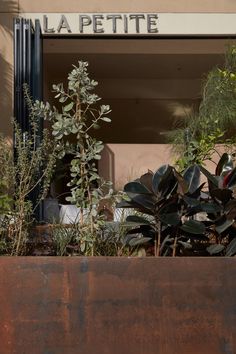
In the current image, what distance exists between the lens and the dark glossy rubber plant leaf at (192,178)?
4297 mm

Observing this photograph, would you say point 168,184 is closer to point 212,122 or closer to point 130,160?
point 212,122

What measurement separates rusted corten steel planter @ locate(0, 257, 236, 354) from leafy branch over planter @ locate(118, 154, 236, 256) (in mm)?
452

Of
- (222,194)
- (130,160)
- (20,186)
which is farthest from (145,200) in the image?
(130,160)

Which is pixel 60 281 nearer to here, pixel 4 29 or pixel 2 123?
pixel 2 123

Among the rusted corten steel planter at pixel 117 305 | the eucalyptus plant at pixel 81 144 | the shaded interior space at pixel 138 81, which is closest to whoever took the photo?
the rusted corten steel planter at pixel 117 305

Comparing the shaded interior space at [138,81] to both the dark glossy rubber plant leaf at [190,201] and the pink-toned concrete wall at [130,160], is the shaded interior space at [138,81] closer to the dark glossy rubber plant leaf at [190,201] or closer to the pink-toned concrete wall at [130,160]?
the pink-toned concrete wall at [130,160]

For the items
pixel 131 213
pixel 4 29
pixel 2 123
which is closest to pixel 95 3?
pixel 4 29

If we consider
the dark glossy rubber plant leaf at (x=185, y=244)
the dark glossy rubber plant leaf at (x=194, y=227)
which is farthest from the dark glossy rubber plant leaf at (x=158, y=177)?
the dark glossy rubber plant leaf at (x=185, y=244)

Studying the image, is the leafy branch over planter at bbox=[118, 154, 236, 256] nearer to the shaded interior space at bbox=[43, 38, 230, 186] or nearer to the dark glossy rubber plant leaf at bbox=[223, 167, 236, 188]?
the dark glossy rubber plant leaf at bbox=[223, 167, 236, 188]

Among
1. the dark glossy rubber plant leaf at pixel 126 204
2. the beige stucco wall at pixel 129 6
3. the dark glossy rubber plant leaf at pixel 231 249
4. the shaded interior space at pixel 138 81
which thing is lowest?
the dark glossy rubber plant leaf at pixel 231 249

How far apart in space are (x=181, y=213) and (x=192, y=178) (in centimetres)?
31

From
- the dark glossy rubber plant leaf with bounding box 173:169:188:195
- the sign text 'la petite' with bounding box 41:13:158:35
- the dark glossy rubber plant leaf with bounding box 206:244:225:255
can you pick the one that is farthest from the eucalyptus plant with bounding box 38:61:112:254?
the sign text 'la petite' with bounding box 41:13:158:35

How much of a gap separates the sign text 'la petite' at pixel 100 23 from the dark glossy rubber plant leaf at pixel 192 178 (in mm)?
5890

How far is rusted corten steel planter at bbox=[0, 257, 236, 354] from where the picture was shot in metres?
3.69
